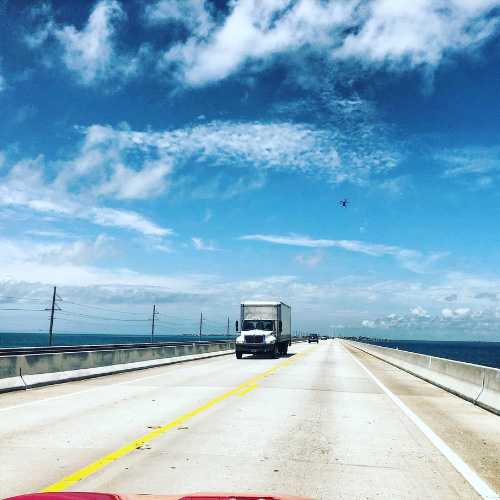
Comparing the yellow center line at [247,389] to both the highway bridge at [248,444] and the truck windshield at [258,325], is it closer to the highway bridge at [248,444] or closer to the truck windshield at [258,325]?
the highway bridge at [248,444]

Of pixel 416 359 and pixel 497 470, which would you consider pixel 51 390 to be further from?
pixel 416 359

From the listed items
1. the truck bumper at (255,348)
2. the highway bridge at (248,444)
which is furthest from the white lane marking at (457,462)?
the truck bumper at (255,348)

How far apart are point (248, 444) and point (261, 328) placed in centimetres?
2670

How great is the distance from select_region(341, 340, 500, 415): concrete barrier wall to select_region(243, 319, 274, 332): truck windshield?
1271cm

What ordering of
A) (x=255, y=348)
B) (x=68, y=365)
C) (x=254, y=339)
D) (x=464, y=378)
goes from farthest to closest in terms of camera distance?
(x=254, y=339), (x=255, y=348), (x=68, y=365), (x=464, y=378)

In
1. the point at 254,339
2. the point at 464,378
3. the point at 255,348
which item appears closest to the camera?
the point at 464,378

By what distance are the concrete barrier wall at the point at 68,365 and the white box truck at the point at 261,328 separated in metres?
7.12

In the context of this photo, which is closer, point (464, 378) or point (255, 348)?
point (464, 378)

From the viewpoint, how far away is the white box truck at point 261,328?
31953 millimetres

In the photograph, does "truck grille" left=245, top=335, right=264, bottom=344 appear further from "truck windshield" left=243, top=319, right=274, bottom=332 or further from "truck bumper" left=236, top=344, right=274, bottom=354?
"truck windshield" left=243, top=319, right=274, bottom=332

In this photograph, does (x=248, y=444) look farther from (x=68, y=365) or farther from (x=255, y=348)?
(x=255, y=348)

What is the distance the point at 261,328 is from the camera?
3375 cm

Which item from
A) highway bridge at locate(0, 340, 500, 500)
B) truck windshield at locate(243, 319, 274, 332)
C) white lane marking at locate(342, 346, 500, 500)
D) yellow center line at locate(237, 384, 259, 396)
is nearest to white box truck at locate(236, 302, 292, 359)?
truck windshield at locate(243, 319, 274, 332)

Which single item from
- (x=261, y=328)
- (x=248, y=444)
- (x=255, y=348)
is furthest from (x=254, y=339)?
(x=248, y=444)
